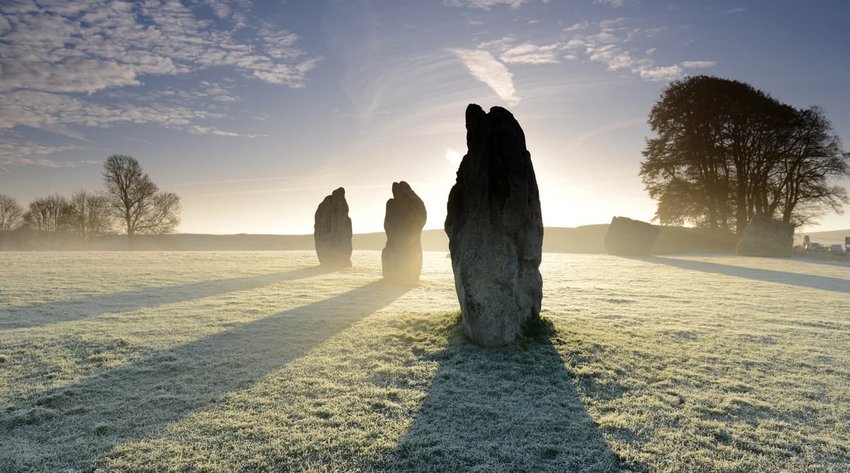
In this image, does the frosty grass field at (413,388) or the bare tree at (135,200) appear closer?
the frosty grass field at (413,388)

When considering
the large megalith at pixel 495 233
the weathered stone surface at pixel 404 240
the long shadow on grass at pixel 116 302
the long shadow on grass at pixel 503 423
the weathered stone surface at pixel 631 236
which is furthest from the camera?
the weathered stone surface at pixel 631 236

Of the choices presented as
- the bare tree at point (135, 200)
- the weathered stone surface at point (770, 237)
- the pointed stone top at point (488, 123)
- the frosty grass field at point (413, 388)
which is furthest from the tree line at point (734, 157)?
the bare tree at point (135, 200)

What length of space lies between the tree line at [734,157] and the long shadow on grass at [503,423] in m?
36.9

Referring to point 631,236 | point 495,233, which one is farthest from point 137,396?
point 631,236

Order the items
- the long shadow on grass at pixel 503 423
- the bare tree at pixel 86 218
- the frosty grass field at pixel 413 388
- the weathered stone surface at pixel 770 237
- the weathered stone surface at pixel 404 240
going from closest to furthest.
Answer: the long shadow on grass at pixel 503 423
the frosty grass field at pixel 413 388
the weathered stone surface at pixel 404 240
the weathered stone surface at pixel 770 237
the bare tree at pixel 86 218

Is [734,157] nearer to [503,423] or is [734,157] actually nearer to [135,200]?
[503,423]

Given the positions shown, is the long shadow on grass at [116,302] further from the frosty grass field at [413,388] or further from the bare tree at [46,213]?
the bare tree at [46,213]

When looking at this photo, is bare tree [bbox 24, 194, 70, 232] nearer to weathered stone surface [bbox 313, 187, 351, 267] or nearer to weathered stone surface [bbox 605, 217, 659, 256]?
weathered stone surface [bbox 313, 187, 351, 267]

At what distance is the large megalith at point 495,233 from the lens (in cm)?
734

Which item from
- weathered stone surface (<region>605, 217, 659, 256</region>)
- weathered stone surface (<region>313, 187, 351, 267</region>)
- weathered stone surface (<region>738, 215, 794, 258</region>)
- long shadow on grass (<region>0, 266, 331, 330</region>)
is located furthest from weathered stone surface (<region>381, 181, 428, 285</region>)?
weathered stone surface (<region>738, 215, 794, 258</region>)

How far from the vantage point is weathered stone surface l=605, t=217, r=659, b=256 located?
2995 cm

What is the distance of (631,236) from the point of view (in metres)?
30.3

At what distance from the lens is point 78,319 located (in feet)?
31.5

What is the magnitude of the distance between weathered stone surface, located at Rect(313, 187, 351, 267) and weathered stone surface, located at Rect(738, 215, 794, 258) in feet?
87.1
